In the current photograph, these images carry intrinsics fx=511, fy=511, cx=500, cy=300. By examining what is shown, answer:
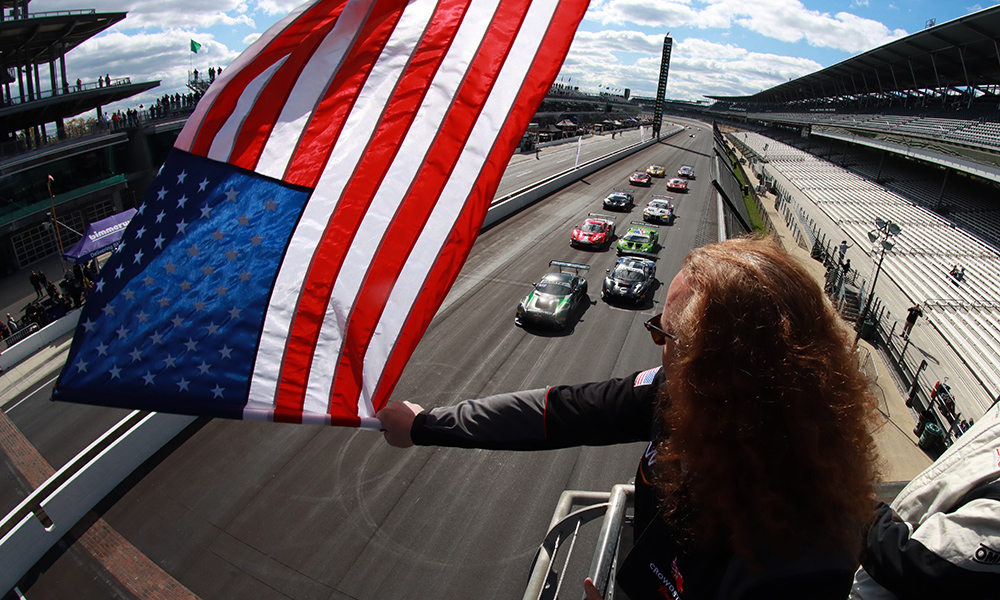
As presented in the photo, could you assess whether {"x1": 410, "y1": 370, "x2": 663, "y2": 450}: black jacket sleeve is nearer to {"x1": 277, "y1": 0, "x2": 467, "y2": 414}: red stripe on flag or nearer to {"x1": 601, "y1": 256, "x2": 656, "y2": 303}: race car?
{"x1": 277, "y1": 0, "x2": 467, "y2": 414}: red stripe on flag

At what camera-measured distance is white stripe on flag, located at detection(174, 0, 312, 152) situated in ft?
10.7

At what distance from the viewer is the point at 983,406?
37.3 ft

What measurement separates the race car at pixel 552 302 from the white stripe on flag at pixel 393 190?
11.3 metres

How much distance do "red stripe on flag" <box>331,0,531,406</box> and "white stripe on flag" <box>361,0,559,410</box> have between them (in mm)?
37

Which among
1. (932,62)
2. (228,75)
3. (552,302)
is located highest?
(932,62)

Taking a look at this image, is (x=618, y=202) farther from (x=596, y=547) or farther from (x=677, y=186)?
(x=596, y=547)

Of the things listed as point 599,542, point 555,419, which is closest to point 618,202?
point 599,542

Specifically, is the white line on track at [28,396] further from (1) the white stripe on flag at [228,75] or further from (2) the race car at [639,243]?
(2) the race car at [639,243]

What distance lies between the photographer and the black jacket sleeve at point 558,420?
2.19 meters

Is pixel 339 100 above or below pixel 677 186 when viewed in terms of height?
above

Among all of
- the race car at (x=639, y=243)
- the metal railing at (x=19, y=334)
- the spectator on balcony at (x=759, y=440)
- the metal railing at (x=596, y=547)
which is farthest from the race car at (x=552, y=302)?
the metal railing at (x=19, y=334)

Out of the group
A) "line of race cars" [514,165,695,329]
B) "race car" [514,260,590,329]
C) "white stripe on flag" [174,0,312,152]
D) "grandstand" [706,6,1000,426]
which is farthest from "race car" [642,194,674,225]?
"white stripe on flag" [174,0,312,152]

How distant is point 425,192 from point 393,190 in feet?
0.64

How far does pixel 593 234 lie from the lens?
2338cm
